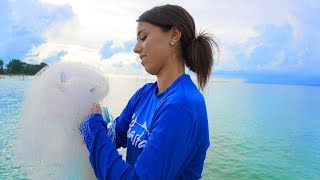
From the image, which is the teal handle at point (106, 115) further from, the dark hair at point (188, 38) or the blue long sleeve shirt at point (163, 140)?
the dark hair at point (188, 38)

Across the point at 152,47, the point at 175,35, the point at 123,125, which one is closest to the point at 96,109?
the point at 123,125

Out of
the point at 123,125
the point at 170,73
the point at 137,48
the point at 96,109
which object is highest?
the point at 137,48

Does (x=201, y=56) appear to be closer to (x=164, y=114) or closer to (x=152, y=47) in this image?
(x=152, y=47)

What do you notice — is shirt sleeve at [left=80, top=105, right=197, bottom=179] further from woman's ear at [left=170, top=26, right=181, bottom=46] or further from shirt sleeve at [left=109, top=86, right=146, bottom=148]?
shirt sleeve at [left=109, top=86, right=146, bottom=148]

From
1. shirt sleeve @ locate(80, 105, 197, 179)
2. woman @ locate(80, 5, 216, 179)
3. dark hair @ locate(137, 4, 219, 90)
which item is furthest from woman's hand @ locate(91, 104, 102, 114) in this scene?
dark hair @ locate(137, 4, 219, 90)

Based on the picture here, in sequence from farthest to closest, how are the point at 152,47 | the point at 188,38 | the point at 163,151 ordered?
the point at 188,38 < the point at 152,47 < the point at 163,151

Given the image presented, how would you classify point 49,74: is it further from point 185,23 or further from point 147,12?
point 185,23

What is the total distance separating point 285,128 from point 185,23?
2414cm

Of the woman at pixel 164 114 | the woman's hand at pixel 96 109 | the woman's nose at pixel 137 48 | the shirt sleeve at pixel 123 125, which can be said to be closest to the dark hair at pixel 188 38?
the woman at pixel 164 114

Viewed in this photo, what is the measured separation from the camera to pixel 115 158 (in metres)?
1.48

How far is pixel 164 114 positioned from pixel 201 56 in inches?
19.2

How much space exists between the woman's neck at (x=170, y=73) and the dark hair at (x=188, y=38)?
0.08 meters

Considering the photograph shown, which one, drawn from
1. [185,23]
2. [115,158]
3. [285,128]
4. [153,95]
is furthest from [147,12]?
[285,128]

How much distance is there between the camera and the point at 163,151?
139 centimetres
